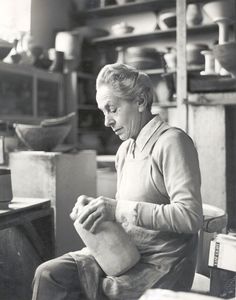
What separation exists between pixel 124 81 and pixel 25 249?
52.2 inches

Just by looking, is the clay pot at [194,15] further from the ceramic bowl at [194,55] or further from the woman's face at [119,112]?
the woman's face at [119,112]

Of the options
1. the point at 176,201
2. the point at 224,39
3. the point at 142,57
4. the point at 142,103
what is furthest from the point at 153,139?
the point at 142,57

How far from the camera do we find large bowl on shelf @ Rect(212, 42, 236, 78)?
279 centimetres

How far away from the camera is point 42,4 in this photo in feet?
19.9

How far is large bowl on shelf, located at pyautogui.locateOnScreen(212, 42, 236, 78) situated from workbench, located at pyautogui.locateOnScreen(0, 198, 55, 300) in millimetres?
1532

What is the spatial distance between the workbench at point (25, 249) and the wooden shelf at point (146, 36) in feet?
13.0

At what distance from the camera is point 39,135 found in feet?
9.50

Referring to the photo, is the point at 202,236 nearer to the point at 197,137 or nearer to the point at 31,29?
the point at 197,137

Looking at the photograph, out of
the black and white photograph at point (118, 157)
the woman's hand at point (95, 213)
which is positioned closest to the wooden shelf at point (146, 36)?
the black and white photograph at point (118, 157)

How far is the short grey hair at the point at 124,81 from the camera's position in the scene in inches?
59.6

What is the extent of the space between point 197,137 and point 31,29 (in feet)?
11.9

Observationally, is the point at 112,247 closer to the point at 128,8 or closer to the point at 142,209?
the point at 142,209

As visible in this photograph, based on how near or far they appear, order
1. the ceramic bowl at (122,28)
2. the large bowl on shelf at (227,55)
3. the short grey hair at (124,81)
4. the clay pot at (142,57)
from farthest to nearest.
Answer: the ceramic bowl at (122,28) < the clay pot at (142,57) < the large bowl on shelf at (227,55) < the short grey hair at (124,81)

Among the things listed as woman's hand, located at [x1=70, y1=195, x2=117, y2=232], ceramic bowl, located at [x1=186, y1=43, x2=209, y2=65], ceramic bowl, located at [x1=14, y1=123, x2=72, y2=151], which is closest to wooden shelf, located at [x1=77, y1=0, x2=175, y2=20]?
ceramic bowl, located at [x1=186, y1=43, x2=209, y2=65]
